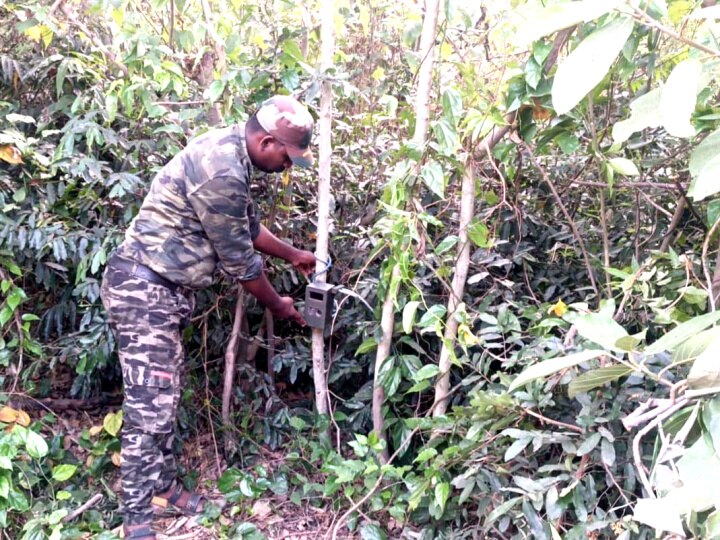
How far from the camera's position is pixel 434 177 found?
1896 millimetres

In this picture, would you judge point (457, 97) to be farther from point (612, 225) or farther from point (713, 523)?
point (713, 523)

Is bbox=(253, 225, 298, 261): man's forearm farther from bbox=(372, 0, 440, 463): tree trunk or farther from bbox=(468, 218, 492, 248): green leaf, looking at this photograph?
bbox=(468, 218, 492, 248): green leaf

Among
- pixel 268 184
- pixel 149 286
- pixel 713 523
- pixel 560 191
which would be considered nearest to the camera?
pixel 713 523

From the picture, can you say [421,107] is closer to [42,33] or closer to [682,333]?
[682,333]

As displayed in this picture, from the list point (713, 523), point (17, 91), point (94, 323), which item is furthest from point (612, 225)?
point (17, 91)

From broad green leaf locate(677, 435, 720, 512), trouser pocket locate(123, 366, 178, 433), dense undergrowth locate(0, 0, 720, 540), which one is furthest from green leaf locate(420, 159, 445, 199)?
trouser pocket locate(123, 366, 178, 433)

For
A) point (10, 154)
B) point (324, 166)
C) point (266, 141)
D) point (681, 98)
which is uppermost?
point (681, 98)

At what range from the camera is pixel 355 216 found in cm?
279

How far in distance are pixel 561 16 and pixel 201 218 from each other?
5.38 feet

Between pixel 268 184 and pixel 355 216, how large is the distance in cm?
43

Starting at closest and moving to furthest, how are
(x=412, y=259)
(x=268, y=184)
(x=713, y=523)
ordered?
(x=713, y=523) → (x=412, y=259) → (x=268, y=184)

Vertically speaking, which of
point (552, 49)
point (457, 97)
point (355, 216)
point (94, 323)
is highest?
point (552, 49)

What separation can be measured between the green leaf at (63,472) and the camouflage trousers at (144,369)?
228 millimetres

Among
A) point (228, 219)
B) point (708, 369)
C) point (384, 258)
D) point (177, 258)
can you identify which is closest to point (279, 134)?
point (228, 219)
